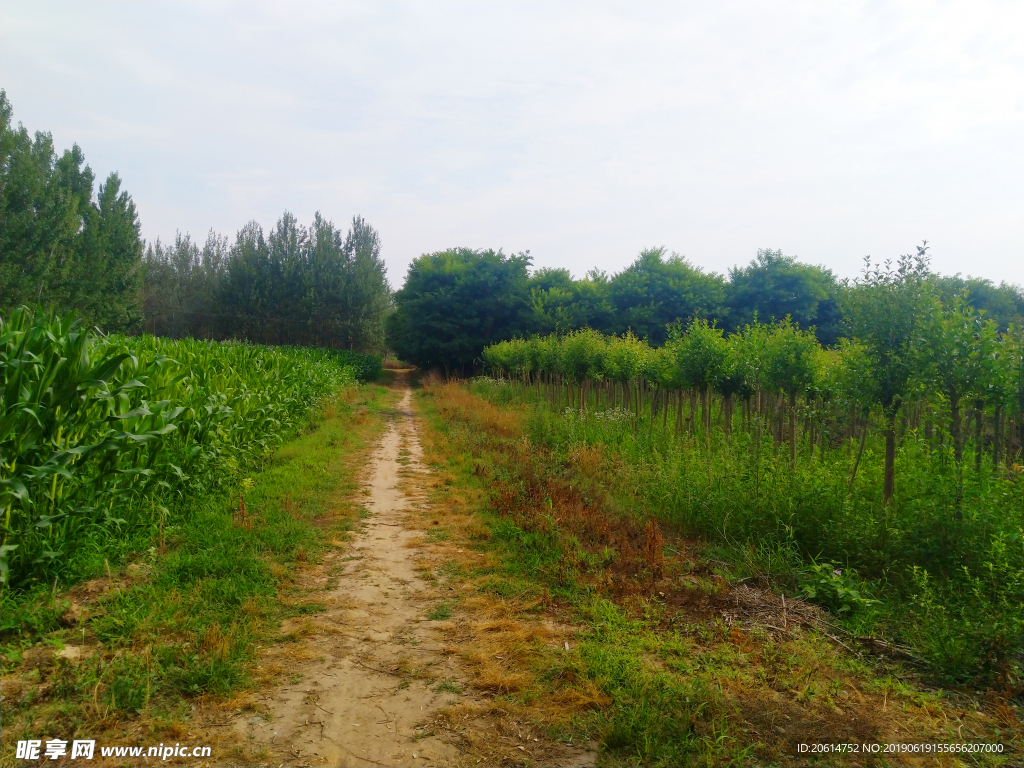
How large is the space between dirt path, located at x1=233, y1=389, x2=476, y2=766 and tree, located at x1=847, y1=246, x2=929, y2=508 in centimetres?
535

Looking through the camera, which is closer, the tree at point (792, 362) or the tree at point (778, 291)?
the tree at point (792, 362)

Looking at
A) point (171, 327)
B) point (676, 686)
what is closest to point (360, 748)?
point (676, 686)

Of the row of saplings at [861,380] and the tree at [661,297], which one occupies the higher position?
the tree at [661,297]

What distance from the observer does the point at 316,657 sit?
4395 mm

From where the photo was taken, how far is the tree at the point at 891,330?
6.86 meters

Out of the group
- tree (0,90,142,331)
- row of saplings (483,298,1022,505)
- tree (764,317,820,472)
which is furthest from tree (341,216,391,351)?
tree (764,317,820,472)

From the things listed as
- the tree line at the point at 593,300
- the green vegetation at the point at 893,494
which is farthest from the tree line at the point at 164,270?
the green vegetation at the point at 893,494

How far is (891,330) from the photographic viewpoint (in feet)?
23.1

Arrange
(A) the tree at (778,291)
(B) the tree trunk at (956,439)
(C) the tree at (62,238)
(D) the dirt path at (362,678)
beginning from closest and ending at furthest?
(D) the dirt path at (362,678) < (B) the tree trunk at (956,439) < (C) the tree at (62,238) < (A) the tree at (778,291)

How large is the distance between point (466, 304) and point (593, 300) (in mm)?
10319

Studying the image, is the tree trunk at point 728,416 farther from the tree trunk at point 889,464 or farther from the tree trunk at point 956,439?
the tree trunk at point 956,439

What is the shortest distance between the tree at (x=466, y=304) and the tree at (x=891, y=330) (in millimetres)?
35890

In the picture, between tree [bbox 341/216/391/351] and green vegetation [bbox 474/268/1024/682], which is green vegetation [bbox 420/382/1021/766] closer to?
green vegetation [bbox 474/268/1024/682]

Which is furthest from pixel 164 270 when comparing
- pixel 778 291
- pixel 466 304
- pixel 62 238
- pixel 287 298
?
pixel 778 291
